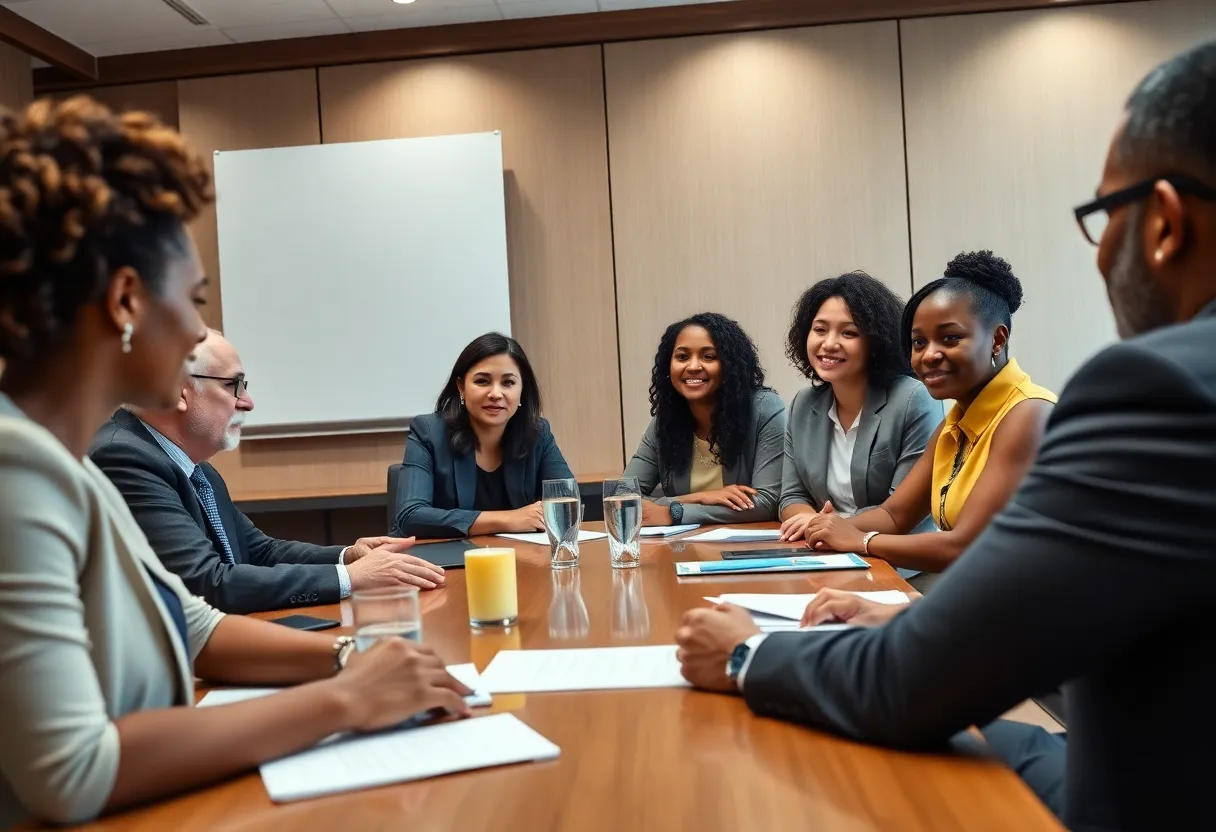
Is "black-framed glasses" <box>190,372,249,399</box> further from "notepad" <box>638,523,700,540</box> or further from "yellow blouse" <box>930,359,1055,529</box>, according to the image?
"yellow blouse" <box>930,359,1055,529</box>

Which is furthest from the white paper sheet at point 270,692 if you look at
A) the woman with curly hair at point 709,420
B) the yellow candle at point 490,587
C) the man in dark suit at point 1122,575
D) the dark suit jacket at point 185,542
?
the woman with curly hair at point 709,420

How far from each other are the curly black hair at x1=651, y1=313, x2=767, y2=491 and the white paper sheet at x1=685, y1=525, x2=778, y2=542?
0.82m

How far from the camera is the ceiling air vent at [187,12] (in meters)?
4.45

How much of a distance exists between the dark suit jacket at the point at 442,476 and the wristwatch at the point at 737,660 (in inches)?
73.5

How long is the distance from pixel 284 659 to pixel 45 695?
44 centimetres

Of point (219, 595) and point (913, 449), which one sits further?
point (913, 449)

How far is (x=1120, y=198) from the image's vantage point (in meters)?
0.94

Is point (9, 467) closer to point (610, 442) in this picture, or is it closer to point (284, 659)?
point (284, 659)

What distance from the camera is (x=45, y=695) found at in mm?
752

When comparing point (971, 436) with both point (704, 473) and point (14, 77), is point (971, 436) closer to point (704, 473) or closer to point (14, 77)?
point (704, 473)

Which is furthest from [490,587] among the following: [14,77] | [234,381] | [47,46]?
[14,77]

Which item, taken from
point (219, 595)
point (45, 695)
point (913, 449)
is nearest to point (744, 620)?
point (45, 695)

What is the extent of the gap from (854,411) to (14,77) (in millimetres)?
4467

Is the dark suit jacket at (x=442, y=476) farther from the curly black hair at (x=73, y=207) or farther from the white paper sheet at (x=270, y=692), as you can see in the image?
the curly black hair at (x=73, y=207)
